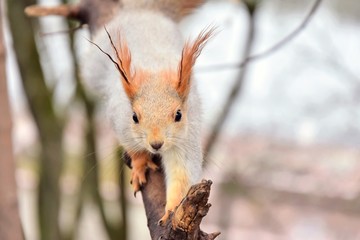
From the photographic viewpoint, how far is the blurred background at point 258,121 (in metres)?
2.26

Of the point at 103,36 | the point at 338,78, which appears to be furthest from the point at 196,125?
the point at 338,78

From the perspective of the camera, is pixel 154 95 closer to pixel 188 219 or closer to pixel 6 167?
pixel 188 219

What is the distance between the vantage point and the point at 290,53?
2.50m

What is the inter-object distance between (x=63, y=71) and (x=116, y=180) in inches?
17.7

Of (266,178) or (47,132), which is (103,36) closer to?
(47,132)

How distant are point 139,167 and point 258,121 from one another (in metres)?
1.35

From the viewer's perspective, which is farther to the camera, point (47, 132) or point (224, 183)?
point (224, 183)

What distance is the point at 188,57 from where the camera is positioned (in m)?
0.96

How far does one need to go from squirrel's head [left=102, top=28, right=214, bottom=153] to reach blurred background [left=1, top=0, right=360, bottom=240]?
44.1 inches

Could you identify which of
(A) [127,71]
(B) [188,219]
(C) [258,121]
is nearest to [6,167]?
(A) [127,71]

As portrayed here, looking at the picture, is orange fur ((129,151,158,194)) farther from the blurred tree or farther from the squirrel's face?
the blurred tree

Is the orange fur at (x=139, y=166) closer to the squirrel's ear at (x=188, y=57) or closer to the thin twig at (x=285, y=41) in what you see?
the squirrel's ear at (x=188, y=57)

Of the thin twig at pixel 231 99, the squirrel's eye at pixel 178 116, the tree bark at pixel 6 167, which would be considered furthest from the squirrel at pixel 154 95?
the thin twig at pixel 231 99

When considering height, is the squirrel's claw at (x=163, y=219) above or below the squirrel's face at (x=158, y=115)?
below
